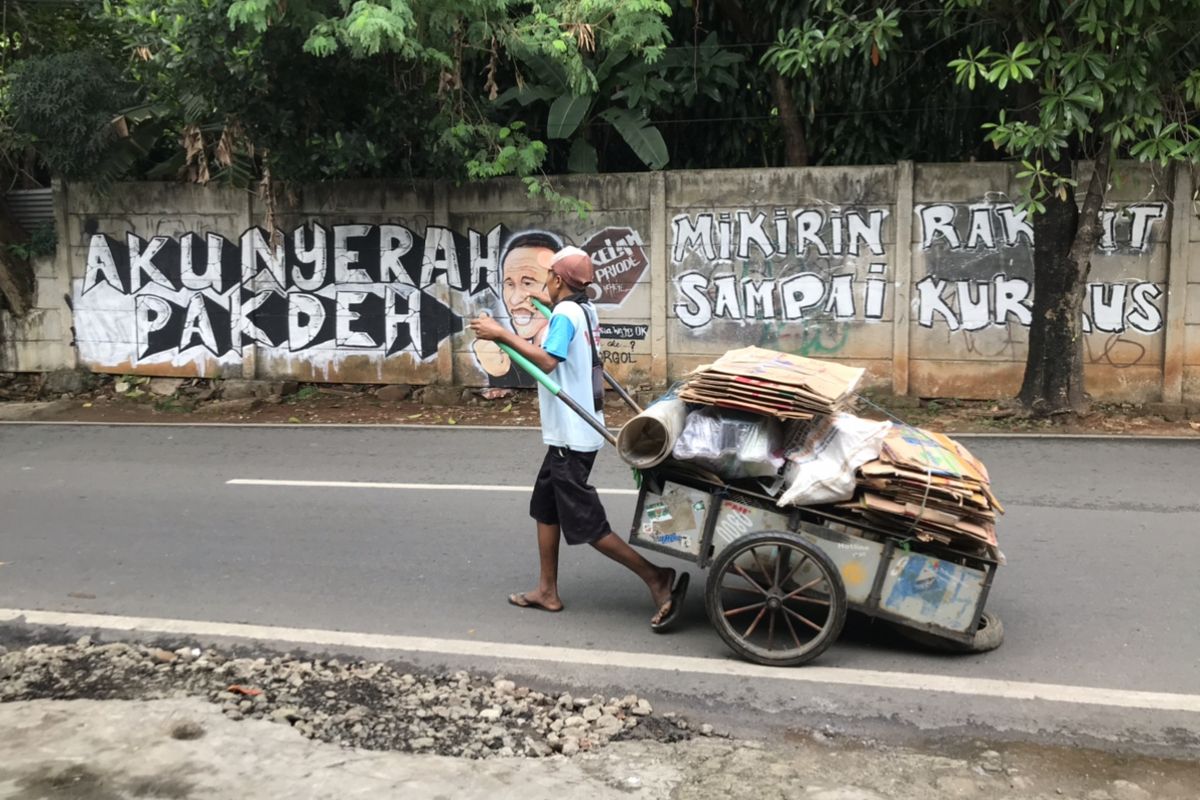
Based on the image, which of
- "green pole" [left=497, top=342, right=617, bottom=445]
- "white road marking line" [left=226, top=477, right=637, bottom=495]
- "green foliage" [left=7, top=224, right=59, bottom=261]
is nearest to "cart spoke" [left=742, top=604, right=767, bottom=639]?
"green pole" [left=497, top=342, right=617, bottom=445]

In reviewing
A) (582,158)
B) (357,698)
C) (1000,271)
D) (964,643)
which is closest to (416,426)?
(582,158)

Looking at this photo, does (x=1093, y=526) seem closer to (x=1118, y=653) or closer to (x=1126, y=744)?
(x=1118, y=653)

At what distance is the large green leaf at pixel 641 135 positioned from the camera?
12422 mm

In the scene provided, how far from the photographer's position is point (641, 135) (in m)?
12.5

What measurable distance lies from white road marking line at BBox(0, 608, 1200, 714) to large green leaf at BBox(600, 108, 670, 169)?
8623 mm

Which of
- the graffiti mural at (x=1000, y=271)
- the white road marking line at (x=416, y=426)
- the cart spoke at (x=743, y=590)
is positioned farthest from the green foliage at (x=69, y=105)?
the cart spoke at (x=743, y=590)

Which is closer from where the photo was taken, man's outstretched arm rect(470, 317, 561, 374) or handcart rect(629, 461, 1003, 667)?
handcart rect(629, 461, 1003, 667)

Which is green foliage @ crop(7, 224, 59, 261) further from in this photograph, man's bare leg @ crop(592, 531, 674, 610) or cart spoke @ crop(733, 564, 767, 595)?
cart spoke @ crop(733, 564, 767, 595)

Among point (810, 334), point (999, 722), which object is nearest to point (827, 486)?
point (999, 722)

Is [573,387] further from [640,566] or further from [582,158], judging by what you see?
[582,158]

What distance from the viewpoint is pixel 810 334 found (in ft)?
38.6

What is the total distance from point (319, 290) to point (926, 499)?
10.2 meters

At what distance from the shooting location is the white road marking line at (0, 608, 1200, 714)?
425cm

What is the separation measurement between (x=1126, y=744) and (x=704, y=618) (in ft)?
6.42
